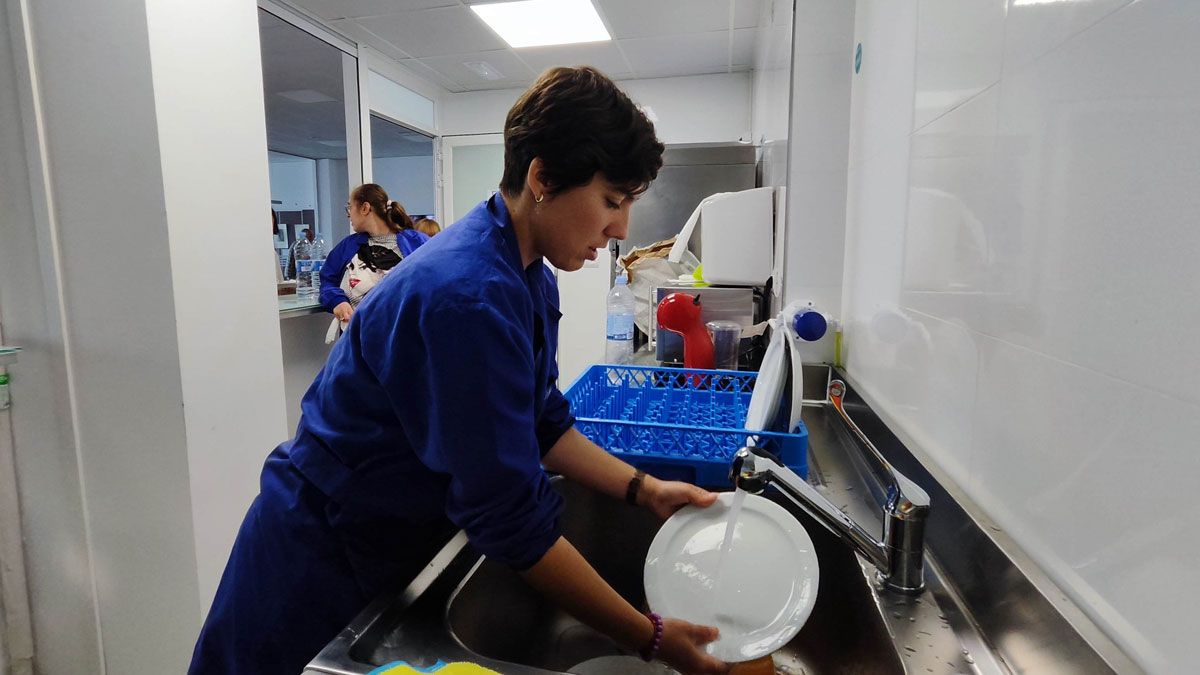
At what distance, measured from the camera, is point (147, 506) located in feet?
5.17

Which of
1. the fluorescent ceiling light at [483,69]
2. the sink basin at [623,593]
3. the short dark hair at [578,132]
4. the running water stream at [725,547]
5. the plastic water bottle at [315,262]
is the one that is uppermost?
the fluorescent ceiling light at [483,69]

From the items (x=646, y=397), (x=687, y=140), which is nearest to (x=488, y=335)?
(x=646, y=397)

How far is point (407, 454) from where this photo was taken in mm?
750

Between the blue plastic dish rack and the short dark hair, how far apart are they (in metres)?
0.46

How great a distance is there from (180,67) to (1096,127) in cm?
176

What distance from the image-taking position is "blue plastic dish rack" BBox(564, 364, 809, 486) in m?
1.00

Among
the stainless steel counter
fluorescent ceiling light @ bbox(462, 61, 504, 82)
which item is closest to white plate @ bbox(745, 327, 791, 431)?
the stainless steel counter

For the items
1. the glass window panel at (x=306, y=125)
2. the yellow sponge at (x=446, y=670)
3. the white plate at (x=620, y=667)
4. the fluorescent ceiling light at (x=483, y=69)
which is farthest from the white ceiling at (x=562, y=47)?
the yellow sponge at (x=446, y=670)

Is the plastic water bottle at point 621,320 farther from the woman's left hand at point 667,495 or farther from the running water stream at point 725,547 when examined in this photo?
the running water stream at point 725,547

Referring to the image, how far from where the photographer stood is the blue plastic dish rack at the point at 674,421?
1.00m

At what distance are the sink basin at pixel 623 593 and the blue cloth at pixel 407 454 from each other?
0.35 feet

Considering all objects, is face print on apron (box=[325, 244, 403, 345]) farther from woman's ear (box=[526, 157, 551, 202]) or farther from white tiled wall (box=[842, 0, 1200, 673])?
white tiled wall (box=[842, 0, 1200, 673])

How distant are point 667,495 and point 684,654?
0.76 ft

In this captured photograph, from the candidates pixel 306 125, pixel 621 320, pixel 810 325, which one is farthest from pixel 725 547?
pixel 306 125
